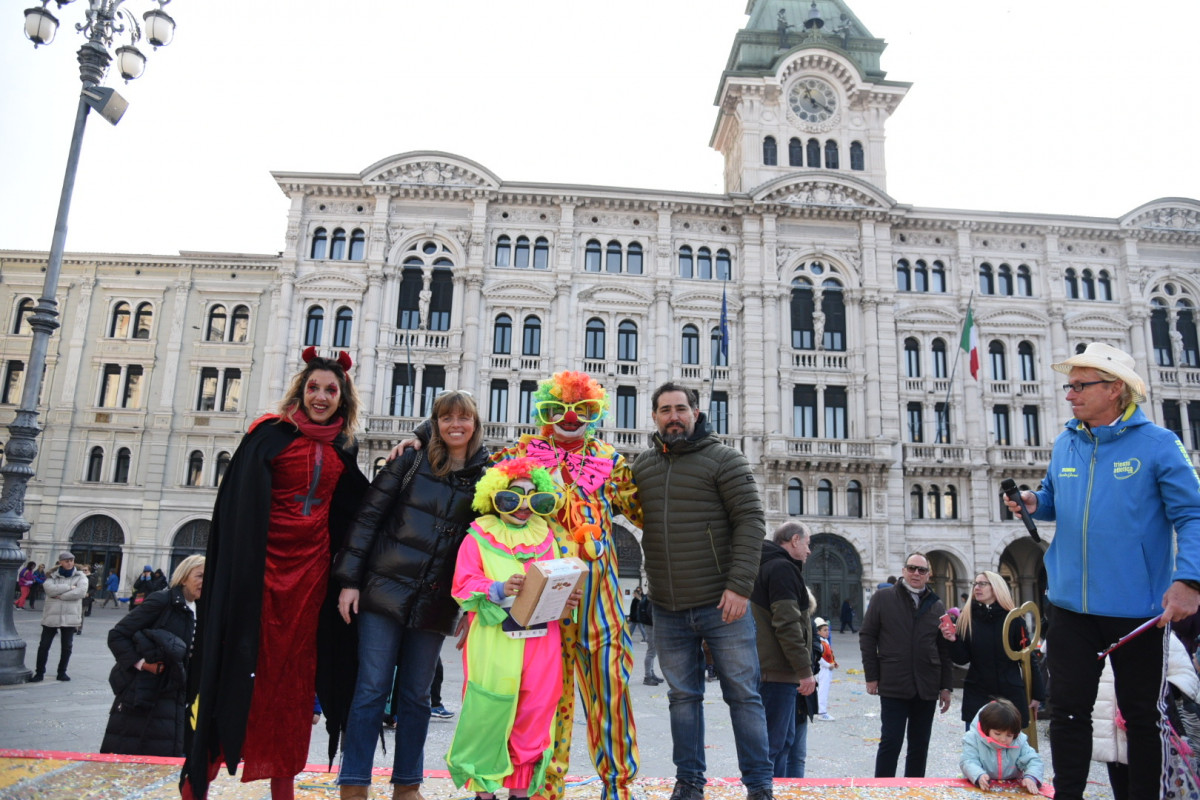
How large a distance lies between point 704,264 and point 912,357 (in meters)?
9.36

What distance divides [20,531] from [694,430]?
35.8 ft

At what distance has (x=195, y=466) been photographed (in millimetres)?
30750

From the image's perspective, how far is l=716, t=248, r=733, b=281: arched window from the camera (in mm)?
31906

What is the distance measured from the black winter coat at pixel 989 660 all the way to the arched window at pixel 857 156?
3079 centimetres

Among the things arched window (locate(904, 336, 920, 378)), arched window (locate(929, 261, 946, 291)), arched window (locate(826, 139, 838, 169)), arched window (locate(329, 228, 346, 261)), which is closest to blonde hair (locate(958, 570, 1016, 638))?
arched window (locate(904, 336, 920, 378))

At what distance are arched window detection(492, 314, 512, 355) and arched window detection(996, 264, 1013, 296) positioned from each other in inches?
803

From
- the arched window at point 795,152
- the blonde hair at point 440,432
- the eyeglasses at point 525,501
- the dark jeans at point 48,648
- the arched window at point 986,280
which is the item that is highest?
the arched window at point 795,152

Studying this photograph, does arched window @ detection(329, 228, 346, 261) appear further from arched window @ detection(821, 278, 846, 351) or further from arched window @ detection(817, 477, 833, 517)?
arched window @ detection(817, 477, 833, 517)

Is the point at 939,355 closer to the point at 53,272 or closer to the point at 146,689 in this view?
the point at 53,272

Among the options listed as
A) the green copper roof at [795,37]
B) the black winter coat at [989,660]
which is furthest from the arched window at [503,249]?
the black winter coat at [989,660]

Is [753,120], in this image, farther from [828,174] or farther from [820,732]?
[820,732]

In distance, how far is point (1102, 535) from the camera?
417cm

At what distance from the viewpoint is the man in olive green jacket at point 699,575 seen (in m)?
4.51

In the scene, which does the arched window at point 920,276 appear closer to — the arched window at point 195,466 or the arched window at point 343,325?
the arched window at point 343,325
